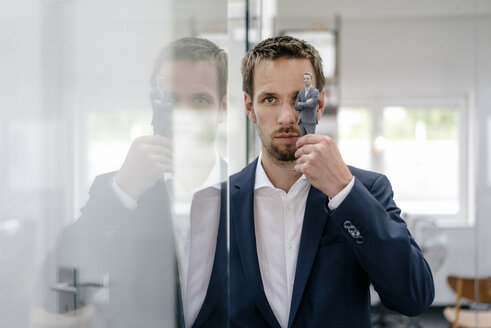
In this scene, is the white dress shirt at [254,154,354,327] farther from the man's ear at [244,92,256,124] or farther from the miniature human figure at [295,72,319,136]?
the miniature human figure at [295,72,319,136]

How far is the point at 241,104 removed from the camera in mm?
1553

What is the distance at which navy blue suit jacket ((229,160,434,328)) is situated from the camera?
0.78m

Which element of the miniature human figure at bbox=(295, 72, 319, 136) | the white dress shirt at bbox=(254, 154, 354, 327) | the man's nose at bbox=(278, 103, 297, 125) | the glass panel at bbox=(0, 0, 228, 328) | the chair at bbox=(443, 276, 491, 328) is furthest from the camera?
the chair at bbox=(443, 276, 491, 328)

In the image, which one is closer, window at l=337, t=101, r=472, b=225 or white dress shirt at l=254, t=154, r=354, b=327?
white dress shirt at l=254, t=154, r=354, b=327

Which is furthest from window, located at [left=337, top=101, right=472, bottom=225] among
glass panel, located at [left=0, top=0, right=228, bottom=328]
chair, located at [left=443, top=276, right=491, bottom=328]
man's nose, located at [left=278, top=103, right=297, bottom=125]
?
glass panel, located at [left=0, top=0, right=228, bottom=328]

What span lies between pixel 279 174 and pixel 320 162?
22 centimetres

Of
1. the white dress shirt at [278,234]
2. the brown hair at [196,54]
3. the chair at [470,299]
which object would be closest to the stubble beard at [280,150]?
the white dress shirt at [278,234]

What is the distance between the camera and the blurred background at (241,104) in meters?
0.29

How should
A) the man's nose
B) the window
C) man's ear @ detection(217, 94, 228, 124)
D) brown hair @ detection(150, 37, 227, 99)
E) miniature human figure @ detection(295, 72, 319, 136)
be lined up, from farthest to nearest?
the window < the man's nose < miniature human figure @ detection(295, 72, 319, 136) < man's ear @ detection(217, 94, 228, 124) < brown hair @ detection(150, 37, 227, 99)

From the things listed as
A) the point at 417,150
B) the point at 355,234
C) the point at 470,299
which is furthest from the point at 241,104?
the point at 417,150

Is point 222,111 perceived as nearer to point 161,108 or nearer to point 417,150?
point 161,108

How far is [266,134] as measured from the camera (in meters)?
0.81

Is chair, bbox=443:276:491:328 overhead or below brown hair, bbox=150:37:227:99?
below

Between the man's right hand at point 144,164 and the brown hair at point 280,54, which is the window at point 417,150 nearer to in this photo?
the brown hair at point 280,54
